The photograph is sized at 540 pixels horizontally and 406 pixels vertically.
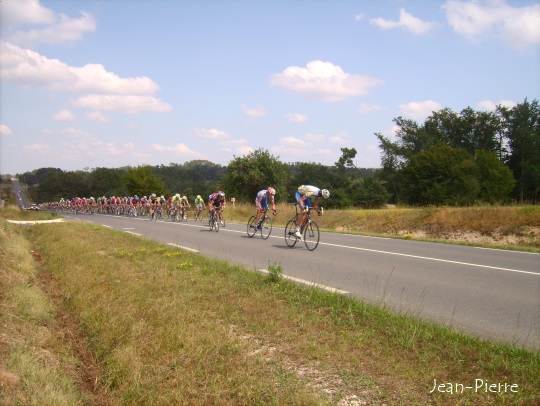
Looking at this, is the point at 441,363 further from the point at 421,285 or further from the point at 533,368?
the point at 421,285

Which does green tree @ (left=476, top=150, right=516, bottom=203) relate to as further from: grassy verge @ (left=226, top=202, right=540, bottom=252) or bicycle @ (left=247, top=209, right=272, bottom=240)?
bicycle @ (left=247, top=209, right=272, bottom=240)

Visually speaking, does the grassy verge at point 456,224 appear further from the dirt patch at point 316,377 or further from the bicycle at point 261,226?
the dirt patch at point 316,377

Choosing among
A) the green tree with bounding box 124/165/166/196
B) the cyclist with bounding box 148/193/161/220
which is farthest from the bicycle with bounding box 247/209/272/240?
the green tree with bounding box 124/165/166/196

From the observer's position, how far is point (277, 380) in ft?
13.0

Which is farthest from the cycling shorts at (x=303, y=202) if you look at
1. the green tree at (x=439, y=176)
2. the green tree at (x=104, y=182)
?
the green tree at (x=104, y=182)

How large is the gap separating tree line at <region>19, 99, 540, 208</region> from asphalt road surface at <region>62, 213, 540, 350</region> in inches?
851

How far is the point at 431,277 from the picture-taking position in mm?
8875

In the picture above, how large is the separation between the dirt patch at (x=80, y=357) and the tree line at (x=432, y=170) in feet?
98.7

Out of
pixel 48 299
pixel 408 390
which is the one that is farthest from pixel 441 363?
pixel 48 299

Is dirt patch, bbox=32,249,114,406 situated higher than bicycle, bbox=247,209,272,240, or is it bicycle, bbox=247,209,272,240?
bicycle, bbox=247,209,272,240

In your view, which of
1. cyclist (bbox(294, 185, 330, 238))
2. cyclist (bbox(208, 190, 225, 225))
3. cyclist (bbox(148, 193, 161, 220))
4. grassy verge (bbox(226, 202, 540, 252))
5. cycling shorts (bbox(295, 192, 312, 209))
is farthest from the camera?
cyclist (bbox(148, 193, 161, 220))

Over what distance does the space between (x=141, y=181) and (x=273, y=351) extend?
7461cm

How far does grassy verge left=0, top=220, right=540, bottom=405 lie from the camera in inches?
149

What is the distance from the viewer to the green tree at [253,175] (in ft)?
168
